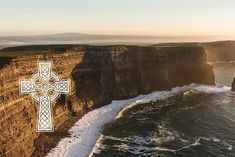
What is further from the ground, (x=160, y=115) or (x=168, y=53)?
(x=168, y=53)

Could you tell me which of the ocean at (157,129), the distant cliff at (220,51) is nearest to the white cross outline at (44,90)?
the ocean at (157,129)

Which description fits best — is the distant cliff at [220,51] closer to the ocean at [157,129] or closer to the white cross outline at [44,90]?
the ocean at [157,129]

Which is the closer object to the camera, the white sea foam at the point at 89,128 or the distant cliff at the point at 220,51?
the white sea foam at the point at 89,128

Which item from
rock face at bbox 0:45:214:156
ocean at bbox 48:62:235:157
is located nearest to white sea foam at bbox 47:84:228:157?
ocean at bbox 48:62:235:157

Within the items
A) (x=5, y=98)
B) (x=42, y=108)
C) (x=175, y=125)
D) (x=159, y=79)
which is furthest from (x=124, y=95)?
(x=5, y=98)

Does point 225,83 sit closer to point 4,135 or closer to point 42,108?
point 42,108

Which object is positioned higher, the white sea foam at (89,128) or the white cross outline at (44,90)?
the white cross outline at (44,90)

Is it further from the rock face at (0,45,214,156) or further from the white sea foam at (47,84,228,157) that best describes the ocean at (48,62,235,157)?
the rock face at (0,45,214,156)
